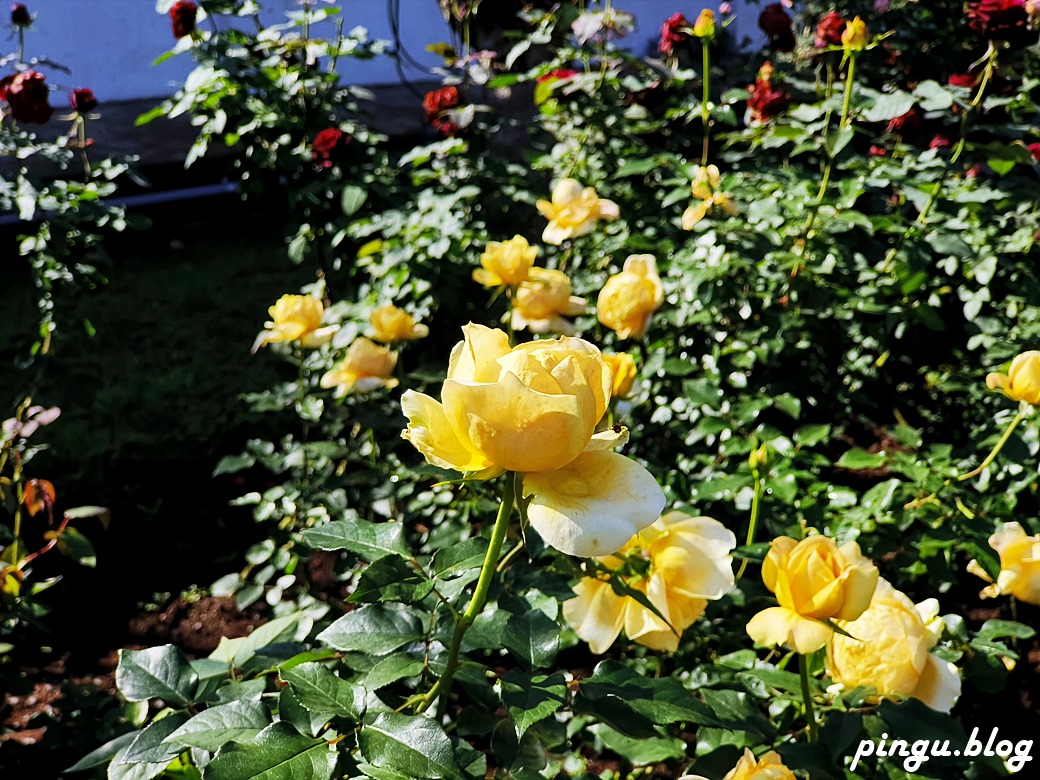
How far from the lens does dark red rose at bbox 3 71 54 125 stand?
6.91ft

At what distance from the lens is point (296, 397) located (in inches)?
68.9

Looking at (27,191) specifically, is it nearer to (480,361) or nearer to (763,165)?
(763,165)

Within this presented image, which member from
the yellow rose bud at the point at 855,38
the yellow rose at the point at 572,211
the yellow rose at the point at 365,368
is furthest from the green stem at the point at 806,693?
the yellow rose bud at the point at 855,38

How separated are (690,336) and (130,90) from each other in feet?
14.3

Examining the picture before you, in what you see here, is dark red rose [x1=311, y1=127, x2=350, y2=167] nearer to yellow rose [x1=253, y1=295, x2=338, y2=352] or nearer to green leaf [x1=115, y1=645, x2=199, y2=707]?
yellow rose [x1=253, y1=295, x2=338, y2=352]

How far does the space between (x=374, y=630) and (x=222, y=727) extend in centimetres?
14

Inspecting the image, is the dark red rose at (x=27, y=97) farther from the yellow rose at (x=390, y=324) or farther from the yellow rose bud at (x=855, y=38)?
the yellow rose bud at (x=855, y=38)

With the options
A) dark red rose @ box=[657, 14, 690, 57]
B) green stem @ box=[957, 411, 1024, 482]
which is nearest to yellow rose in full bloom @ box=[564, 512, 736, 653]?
green stem @ box=[957, 411, 1024, 482]

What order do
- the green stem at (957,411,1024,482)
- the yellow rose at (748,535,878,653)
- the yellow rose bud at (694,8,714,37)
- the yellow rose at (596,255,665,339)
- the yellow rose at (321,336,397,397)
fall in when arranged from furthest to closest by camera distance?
the yellow rose bud at (694,8,714,37), the yellow rose at (321,336,397,397), the yellow rose at (596,255,665,339), the green stem at (957,411,1024,482), the yellow rose at (748,535,878,653)

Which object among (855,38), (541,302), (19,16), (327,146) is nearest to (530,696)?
(541,302)

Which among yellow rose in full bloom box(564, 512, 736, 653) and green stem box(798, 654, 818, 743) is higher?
yellow rose in full bloom box(564, 512, 736, 653)

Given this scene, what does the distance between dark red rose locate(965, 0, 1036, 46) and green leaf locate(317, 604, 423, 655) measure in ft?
4.86

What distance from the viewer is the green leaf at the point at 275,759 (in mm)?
589

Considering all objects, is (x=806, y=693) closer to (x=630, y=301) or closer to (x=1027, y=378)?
(x=1027, y=378)
